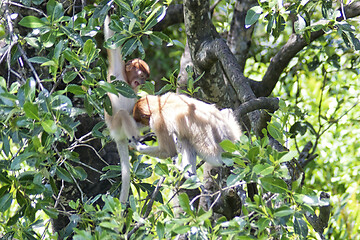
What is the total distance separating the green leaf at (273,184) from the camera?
2000mm

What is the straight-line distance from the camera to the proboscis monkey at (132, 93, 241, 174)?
3.29 metres

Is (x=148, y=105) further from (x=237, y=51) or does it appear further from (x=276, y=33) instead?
(x=237, y=51)

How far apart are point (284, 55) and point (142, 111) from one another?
1.34 meters

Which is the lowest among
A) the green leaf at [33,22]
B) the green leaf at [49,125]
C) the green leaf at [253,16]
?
Result: the green leaf at [49,125]

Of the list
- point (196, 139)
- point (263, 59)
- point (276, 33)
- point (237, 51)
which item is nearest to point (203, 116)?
point (196, 139)

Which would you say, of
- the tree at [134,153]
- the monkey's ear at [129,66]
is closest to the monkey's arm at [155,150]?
the tree at [134,153]

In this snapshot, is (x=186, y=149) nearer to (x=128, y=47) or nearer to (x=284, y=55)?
(x=128, y=47)

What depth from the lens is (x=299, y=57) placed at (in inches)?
190

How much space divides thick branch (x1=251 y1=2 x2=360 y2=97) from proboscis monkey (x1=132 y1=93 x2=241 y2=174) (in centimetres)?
97

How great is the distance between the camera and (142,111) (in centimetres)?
347

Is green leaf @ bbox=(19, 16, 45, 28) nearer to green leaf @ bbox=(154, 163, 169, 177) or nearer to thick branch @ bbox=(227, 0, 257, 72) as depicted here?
green leaf @ bbox=(154, 163, 169, 177)

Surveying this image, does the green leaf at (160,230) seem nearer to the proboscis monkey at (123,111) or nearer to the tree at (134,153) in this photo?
the tree at (134,153)

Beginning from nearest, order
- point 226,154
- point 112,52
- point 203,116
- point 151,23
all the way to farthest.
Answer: point 226,154
point 151,23
point 203,116
point 112,52

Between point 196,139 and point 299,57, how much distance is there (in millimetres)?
1942
